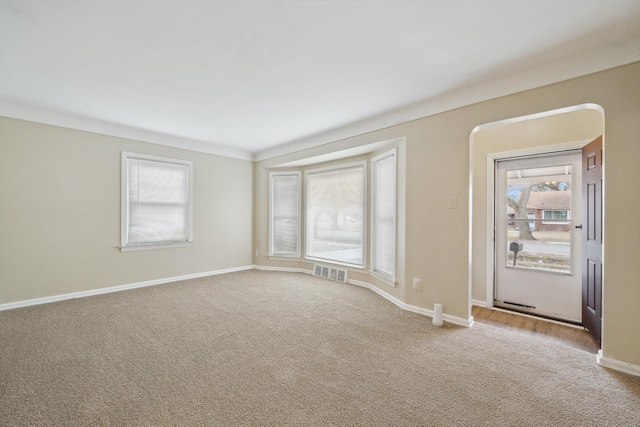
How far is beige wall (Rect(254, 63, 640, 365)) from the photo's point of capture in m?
2.12

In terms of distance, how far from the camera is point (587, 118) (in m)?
3.07

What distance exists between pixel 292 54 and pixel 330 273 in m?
3.66

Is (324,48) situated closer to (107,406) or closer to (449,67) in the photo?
(449,67)

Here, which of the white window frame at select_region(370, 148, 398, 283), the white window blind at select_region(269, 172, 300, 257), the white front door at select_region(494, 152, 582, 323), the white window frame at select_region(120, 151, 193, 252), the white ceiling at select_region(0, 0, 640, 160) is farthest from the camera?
the white window blind at select_region(269, 172, 300, 257)

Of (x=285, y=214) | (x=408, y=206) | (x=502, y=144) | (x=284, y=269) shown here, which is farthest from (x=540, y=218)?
(x=284, y=269)

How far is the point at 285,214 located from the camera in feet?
18.8

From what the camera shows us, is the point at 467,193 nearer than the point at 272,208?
Yes

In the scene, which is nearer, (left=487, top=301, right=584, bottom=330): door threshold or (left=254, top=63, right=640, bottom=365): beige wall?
(left=254, top=63, right=640, bottom=365): beige wall

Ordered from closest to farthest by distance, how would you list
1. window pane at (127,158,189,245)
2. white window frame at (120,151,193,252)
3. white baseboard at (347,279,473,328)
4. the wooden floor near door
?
the wooden floor near door → white baseboard at (347,279,473,328) → white window frame at (120,151,193,252) → window pane at (127,158,189,245)

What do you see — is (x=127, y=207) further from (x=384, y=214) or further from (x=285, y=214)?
(x=384, y=214)

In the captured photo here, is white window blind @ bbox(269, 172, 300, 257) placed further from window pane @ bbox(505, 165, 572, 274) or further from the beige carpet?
window pane @ bbox(505, 165, 572, 274)

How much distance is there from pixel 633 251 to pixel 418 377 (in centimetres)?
193

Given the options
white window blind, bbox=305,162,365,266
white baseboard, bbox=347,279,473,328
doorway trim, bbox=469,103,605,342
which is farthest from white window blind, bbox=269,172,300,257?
doorway trim, bbox=469,103,605,342

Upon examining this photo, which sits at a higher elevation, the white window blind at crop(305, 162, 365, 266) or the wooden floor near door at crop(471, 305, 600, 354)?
the white window blind at crop(305, 162, 365, 266)
